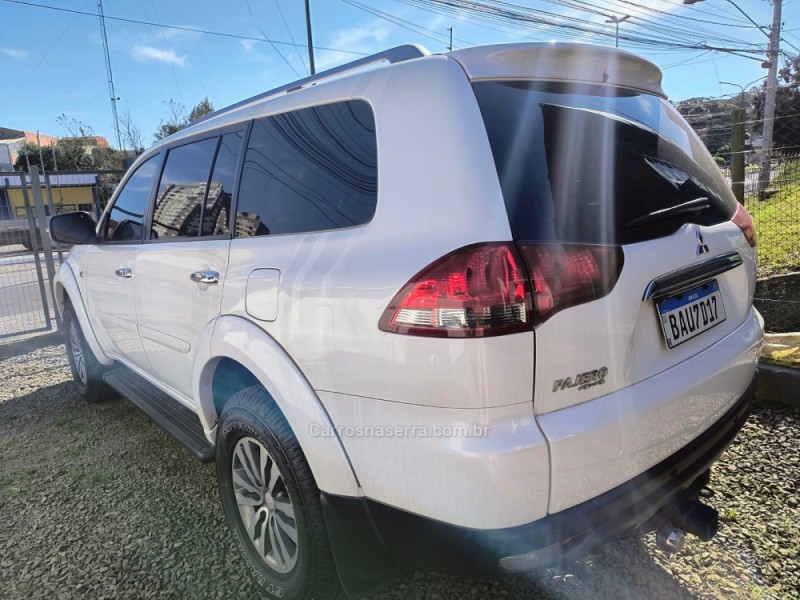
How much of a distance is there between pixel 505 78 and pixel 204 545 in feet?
7.74

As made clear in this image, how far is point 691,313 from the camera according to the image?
183 centimetres

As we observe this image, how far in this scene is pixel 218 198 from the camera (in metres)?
2.42

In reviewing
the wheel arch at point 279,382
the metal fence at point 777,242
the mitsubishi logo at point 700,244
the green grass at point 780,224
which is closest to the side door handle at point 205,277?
the wheel arch at point 279,382

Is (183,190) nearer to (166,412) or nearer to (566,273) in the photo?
(166,412)

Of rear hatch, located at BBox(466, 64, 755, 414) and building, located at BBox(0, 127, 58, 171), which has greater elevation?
building, located at BBox(0, 127, 58, 171)

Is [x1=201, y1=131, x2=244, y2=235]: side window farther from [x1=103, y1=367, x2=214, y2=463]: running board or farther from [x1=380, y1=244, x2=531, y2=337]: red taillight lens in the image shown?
[x1=380, y1=244, x2=531, y2=337]: red taillight lens

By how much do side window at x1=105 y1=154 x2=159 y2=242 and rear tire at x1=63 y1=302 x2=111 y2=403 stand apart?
1.22 metres

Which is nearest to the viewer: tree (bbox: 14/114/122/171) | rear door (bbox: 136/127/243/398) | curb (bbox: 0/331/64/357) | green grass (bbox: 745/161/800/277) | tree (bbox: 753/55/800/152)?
rear door (bbox: 136/127/243/398)

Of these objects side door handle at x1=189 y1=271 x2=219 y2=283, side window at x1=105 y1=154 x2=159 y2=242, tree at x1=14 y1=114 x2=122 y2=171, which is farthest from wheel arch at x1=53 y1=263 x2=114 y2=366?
tree at x1=14 y1=114 x2=122 y2=171

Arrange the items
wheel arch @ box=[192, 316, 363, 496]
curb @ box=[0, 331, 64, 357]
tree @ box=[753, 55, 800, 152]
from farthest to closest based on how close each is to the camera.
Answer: tree @ box=[753, 55, 800, 152], curb @ box=[0, 331, 64, 357], wheel arch @ box=[192, 316, 363, 496]

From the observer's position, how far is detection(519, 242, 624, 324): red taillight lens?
4.62ft

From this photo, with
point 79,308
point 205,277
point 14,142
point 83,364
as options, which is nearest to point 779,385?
point 205,277

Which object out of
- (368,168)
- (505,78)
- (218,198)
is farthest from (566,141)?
(218,198)

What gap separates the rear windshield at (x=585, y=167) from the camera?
1.48 m
